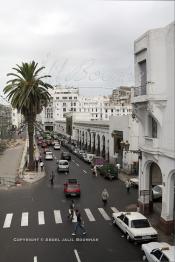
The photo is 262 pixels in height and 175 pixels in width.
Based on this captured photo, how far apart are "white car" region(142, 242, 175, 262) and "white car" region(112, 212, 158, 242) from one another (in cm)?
253

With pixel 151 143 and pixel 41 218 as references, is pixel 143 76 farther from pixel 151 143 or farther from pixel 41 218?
pixel 41 218

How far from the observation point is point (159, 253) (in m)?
18.6

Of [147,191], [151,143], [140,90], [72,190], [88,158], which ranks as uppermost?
[140,90]

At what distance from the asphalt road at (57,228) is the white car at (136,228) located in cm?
48

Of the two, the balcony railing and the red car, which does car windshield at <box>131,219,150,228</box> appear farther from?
the red car

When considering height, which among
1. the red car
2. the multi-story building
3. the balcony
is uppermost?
the multi-story building

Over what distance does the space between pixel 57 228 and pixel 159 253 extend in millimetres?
9412

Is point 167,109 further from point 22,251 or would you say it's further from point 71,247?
point 22,251

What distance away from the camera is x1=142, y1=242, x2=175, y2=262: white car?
18.1 m

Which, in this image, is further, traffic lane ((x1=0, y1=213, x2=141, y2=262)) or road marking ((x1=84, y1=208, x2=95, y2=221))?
road marking ((x1=84, y1=208, x2=95, y2=221))

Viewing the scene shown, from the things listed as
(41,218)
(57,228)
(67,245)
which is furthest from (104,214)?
(67,245)

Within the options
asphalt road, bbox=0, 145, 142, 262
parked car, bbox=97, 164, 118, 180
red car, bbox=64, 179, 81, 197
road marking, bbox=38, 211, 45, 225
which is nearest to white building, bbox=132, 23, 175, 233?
asphalt road, bbox=0, 145, 142, 262

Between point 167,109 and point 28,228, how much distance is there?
11004 millimetres

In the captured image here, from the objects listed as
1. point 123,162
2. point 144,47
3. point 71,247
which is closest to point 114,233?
point 71,247
